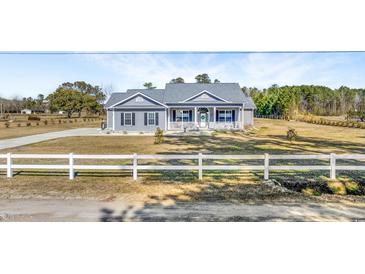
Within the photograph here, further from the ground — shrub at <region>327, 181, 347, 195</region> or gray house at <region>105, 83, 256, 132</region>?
gray house at <region>105, 83, 256, 132</region>

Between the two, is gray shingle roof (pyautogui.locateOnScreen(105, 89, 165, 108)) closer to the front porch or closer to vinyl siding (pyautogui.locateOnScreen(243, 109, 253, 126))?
the front porch

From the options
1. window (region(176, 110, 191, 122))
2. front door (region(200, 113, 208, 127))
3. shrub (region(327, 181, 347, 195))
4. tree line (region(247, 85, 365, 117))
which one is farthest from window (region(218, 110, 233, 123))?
shrub (region(327, 181, 347, 195))

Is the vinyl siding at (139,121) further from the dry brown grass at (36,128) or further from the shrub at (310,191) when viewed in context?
the shrub at (310,191)

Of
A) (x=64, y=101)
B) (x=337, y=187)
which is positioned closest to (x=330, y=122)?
(x=337, y=187)

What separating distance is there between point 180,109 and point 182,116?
0.54 m

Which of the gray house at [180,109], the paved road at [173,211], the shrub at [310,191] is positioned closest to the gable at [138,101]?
the gray house at [180,109]

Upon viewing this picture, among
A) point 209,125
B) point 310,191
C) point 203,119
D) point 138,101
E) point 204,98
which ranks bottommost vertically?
point 310,191

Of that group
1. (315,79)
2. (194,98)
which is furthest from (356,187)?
(194,98)

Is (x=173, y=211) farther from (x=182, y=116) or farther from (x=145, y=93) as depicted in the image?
(x=145, y=93)

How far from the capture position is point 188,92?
2225 cm

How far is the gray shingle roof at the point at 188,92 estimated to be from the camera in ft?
72.3

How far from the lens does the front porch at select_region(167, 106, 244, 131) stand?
2189 centimetres

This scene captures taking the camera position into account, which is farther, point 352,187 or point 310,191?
point 352,187
